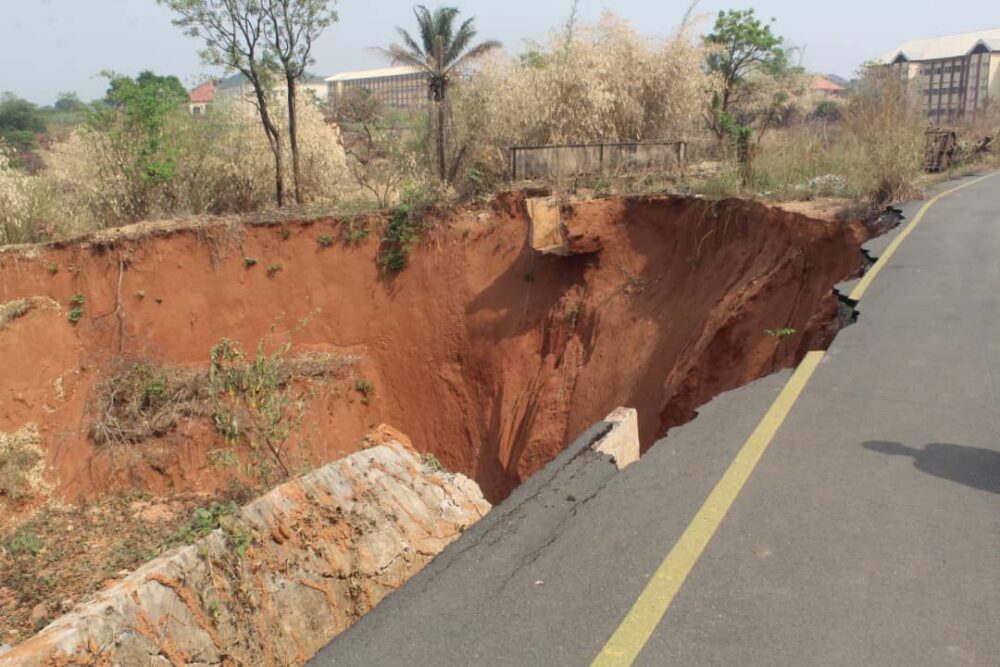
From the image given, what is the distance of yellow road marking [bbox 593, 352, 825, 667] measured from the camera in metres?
3.02

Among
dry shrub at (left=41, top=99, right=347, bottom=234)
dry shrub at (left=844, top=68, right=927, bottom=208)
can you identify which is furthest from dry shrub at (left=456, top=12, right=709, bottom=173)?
dry shrub at (left=844, top=68, right=927, bottom=208)

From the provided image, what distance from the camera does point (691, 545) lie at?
12.1ft

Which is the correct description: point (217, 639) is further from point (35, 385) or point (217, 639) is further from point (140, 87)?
point (140, 87)

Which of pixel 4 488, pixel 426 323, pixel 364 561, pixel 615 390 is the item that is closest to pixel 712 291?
pixel 615 390

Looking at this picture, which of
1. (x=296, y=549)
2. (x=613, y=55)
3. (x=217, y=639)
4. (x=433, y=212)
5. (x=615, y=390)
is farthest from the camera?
(x=613, y=55)

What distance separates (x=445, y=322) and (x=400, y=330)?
1.03 meters

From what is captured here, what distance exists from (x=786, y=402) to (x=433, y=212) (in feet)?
37.5

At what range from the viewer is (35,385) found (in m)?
13.8

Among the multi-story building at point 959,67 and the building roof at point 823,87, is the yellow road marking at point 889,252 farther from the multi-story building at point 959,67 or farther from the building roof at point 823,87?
the multi-story building at point 959,67

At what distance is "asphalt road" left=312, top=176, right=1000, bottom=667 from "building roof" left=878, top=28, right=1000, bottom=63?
71.6 meters

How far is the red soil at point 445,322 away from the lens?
1214 cm

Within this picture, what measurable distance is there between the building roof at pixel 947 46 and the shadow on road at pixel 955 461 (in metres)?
71.8

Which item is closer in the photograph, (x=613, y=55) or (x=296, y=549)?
(x=296, y=549)

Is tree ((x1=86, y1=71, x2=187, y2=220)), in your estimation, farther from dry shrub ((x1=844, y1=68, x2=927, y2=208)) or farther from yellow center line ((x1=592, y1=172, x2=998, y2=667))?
yellow center line ((x1=592, y1=172, x2=998, y2=667))
